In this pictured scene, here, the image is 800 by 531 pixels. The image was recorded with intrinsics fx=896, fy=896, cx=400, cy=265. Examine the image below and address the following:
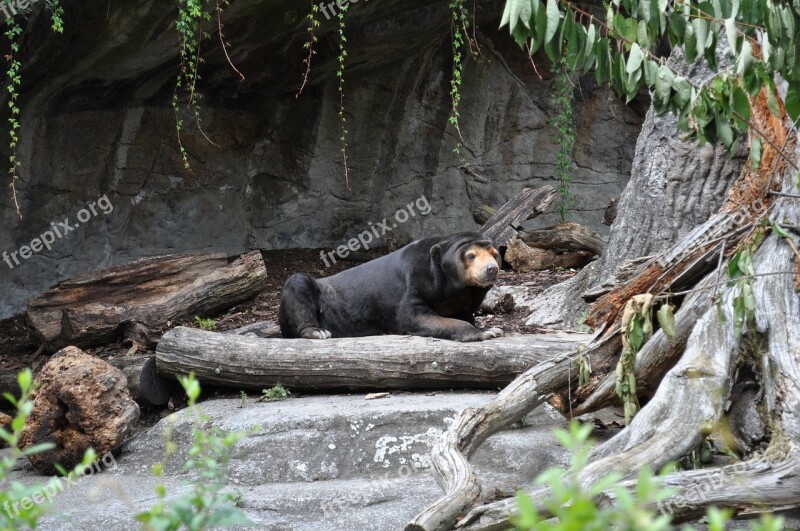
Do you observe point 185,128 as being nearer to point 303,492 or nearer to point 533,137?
point 533,137

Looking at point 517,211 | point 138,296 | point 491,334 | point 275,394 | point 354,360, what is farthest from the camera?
point 517,211

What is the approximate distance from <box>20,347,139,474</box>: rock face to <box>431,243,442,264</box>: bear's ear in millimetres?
2873

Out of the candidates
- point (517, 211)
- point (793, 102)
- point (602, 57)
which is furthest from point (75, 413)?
point (517, 211)

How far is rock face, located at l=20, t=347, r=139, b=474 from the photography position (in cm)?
595

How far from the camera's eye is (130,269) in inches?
348

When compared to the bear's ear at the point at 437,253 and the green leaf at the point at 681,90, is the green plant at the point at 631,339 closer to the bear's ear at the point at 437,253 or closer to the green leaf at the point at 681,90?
the green leaf at the point at 681,90

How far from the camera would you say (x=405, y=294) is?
7715 mm

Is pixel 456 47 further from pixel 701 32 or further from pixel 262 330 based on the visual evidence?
pixel 701 32

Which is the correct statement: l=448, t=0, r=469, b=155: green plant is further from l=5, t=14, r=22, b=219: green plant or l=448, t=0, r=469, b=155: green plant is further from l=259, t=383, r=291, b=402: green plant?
l=5, t=14, r=22, b=219: green plant

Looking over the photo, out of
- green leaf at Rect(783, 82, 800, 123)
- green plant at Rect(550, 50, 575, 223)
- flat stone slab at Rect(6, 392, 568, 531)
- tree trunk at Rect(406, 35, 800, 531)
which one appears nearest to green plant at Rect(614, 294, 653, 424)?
tree trunk at Rect(406, 35, 800, 531)

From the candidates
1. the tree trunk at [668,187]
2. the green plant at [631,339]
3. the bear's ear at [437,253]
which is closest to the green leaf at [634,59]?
the green plant at [631,339]

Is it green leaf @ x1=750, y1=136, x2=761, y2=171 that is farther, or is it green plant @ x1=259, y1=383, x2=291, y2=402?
green plant @ x1=259, y1=383, x2=291, y2=402

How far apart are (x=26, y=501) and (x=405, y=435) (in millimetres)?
2213

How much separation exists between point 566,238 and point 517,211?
705 mm
